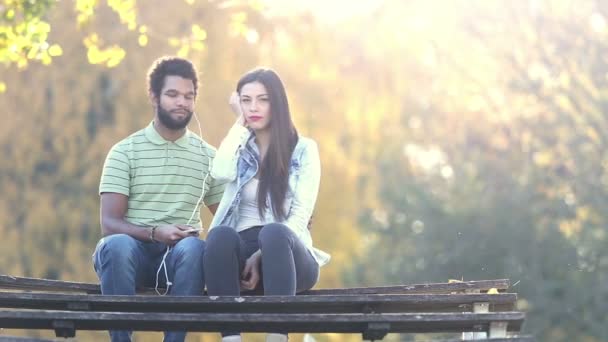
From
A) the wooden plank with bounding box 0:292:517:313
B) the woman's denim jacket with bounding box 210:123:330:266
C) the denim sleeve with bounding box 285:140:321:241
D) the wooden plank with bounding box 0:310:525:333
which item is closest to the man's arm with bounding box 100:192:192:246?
the woman's denim jacket with bounding box 210:123:330:266

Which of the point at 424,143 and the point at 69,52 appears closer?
the point at 69,52

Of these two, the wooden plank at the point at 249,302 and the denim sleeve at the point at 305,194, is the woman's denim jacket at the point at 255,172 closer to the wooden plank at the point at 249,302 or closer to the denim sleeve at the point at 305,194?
the denim sleeve at the point at 305,194

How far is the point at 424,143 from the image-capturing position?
2778 cm

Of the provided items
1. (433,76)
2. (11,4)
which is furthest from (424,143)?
(11,4)

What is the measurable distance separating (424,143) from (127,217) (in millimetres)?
21745

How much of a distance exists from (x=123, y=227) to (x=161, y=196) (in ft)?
0.94

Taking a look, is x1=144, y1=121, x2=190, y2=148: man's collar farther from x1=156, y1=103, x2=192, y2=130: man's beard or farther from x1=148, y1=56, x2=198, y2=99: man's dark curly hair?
x1=148, y1=56, x2=198, y2=99: man's dark curly hair

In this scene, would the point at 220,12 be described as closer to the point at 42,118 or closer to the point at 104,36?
the point at 104,36

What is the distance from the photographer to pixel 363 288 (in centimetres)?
573

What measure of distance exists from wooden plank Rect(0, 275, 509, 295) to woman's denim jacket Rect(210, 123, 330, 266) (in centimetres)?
31

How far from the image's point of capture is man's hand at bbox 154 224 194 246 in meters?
5.96

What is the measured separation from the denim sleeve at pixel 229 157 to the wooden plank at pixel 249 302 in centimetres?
115

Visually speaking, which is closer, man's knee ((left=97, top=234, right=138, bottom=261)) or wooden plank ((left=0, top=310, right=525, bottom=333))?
wooden plank ((left=0, top=310, right=525, bottom=333))

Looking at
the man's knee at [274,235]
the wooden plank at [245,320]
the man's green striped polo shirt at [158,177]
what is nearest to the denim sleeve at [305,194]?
the man's knee at [274,235]
